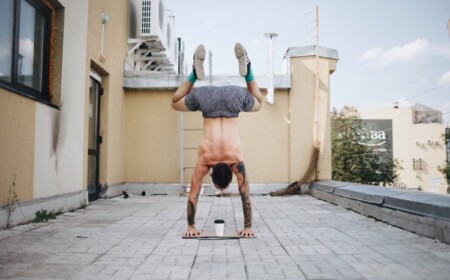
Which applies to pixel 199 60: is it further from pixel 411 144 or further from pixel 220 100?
pixel 411 144

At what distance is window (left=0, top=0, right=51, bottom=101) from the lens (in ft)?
16.7

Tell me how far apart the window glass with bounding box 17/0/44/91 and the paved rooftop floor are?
2232mm

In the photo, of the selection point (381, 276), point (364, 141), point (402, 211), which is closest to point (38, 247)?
point (381, 276)

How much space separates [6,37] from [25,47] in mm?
642

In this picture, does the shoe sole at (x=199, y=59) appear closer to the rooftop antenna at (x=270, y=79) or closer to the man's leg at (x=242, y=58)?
the man's leg at (x=242, y=58)

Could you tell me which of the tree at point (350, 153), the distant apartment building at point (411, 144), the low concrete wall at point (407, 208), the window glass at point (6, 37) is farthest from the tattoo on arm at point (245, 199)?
the distant apartment building at point (411, 144)

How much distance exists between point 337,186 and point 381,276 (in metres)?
5.67

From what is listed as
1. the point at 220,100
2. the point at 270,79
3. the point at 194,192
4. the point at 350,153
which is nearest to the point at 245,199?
the point at 194,192

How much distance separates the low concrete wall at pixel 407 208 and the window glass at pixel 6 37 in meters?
5.61

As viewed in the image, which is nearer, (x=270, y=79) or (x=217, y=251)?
(x=217, y=251)

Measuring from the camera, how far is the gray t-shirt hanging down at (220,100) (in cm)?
457

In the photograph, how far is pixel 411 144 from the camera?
153 ft

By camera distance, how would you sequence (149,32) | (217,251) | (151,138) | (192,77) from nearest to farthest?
(217,251)
(192,77)
(149,32)
(151,138)

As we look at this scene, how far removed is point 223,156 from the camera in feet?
15.0
